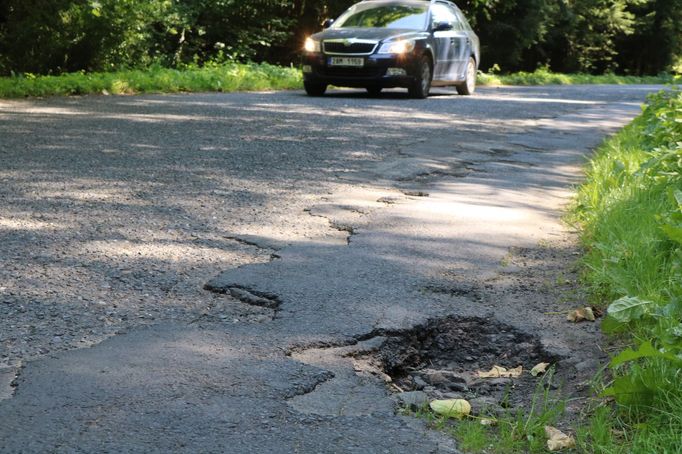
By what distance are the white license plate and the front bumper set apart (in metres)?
0.05

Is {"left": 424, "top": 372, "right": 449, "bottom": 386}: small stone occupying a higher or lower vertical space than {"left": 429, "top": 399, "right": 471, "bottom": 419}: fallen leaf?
lower

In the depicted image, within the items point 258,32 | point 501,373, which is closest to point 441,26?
point 258,32

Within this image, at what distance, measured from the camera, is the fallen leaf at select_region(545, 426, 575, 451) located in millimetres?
2264

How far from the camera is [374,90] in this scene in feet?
48.5

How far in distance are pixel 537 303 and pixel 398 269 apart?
2.20 feet

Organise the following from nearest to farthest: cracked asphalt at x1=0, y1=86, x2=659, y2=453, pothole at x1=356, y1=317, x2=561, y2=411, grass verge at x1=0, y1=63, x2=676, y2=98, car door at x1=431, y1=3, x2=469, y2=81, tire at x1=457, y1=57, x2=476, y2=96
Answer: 1. cracked asphalt at x1=0, y1=86, x2=659, y2=453
2. pothole at x1=356, y1=317, x2=561, y2=411
3. grass verge at x1=0, y1=63, x2=676, y2=98
4. car door at x1=431, y1=3, x2=469, y2=81
5. tire at x1=457, y1=57, x2=476, y2=96

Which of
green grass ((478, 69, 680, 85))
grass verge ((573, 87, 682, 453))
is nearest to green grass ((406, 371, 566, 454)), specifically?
grass verge ((573, 87, 682, 453))

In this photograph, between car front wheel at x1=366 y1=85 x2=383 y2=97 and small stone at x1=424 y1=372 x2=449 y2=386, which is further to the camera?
car front wheel at x1=366 y1=85 x2=383 y2=97

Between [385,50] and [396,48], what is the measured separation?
0.19m

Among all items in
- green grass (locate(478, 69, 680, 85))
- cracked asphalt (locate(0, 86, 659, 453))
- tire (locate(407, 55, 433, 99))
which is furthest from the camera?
green grass (locate(478, 69, 680, 85))

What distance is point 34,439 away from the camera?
2191 mm

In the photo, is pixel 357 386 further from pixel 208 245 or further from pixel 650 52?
pixel 650 52

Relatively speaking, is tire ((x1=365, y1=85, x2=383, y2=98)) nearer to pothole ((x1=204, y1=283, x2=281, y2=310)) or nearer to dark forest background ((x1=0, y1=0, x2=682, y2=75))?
dark forest background ((x1=0, y1=0, x2=682, y2=75))

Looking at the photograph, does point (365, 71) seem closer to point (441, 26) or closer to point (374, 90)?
point (374, 90)
